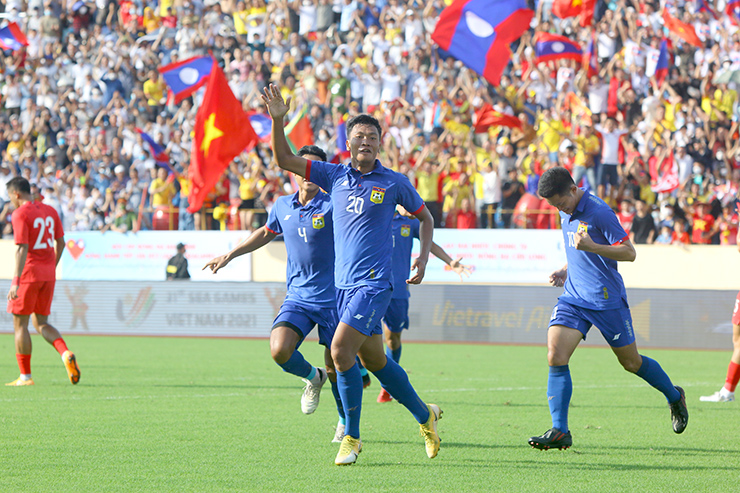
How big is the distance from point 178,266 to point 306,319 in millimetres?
12628

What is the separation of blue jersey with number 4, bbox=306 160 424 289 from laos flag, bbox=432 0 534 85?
11.3 m

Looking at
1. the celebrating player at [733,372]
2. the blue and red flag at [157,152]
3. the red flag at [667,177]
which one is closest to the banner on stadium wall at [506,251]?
the red flag at [667,177]

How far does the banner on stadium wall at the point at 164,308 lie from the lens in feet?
60.7

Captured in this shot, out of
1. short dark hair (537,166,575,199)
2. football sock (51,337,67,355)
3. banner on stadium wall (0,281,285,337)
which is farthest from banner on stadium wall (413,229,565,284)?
short dark hair (537,166,575,199)

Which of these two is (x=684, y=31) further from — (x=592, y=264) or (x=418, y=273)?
(x=418, y=273)

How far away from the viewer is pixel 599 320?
22.1 ft

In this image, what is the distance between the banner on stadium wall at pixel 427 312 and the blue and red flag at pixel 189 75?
4.82 metres

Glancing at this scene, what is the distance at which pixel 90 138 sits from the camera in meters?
22.7

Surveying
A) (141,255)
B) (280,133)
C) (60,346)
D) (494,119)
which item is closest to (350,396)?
(280,133)

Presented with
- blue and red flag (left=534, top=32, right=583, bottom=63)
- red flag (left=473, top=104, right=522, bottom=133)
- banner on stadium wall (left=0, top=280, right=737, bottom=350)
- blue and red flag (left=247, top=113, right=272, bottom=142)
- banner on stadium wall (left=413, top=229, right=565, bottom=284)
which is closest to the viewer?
banner on stadium wall (left=0, top=280, right=737, bottom=350)

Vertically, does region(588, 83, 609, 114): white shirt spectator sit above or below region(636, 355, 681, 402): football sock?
above

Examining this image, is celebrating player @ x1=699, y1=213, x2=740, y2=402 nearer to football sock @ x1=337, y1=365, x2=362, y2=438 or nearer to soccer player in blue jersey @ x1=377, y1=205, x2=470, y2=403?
soccer player in blue jersey @ x1=377, y1=205, x2=470, y2=403

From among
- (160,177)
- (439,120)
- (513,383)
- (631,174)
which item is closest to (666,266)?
(631,174)

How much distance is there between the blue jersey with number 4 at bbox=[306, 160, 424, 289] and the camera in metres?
6.12
